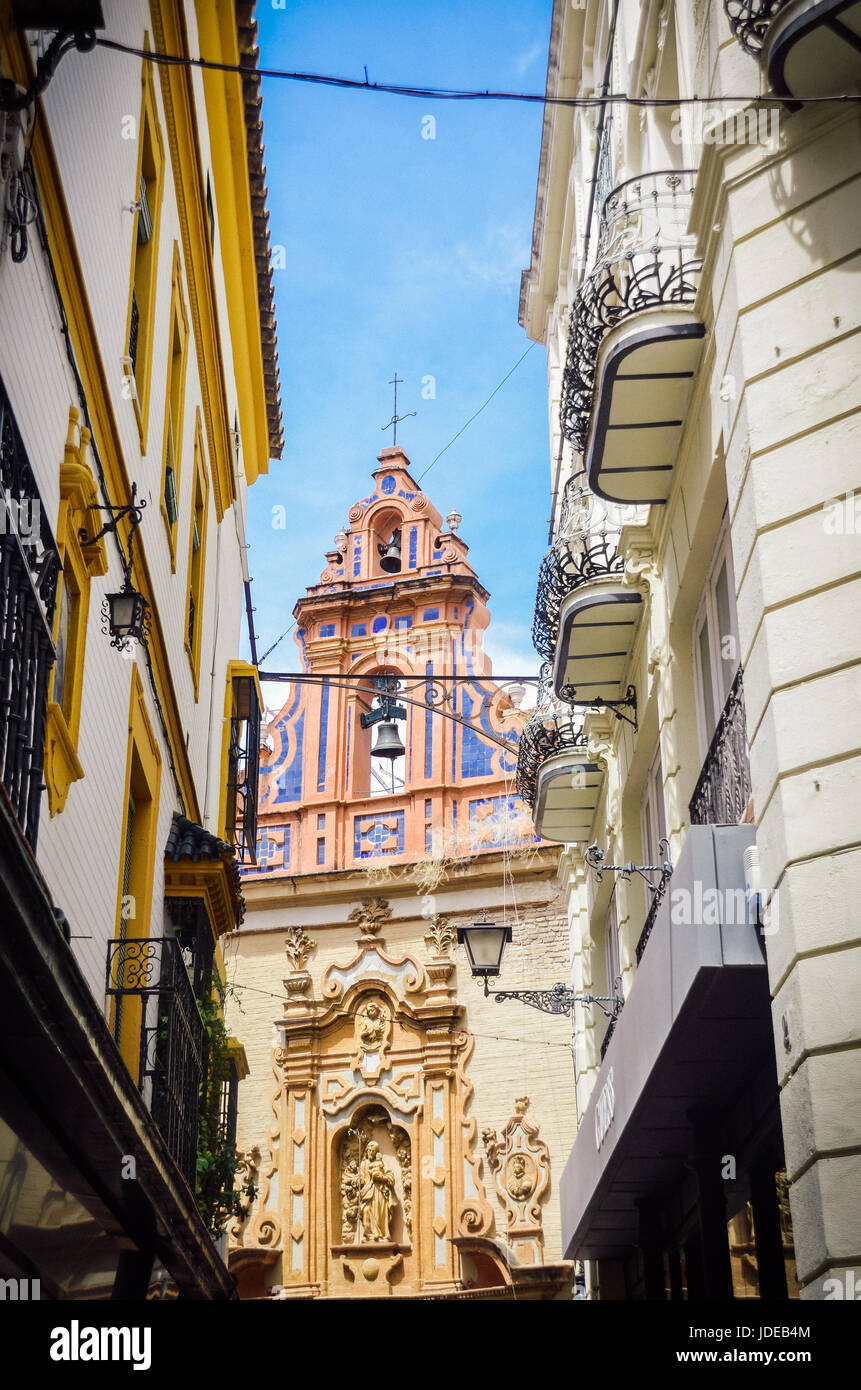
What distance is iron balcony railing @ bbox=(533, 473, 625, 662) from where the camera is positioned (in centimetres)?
1211

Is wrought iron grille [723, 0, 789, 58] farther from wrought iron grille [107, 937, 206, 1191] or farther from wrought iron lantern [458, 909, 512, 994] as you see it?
wrought iron lantern [458, 909, 512, 994]

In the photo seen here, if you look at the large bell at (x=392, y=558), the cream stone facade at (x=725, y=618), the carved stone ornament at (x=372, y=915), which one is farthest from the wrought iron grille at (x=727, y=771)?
the large bell at (x=392, y=558)

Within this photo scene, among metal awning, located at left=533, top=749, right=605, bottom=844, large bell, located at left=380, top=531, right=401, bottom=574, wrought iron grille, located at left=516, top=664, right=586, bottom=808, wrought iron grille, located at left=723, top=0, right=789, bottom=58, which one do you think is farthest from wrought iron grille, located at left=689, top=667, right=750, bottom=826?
large bell, located at left=380, top=531, right=401, bottom=574

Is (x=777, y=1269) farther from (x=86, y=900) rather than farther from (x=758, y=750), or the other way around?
(x=86, y=900)

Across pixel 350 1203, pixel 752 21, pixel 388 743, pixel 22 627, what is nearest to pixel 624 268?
pixel 752 21

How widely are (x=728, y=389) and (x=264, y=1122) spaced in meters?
18.0

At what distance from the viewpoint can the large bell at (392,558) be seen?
26969mm

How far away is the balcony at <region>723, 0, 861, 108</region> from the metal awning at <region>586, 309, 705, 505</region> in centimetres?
157

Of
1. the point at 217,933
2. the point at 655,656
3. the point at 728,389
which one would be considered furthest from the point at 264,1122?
the point at 728,389

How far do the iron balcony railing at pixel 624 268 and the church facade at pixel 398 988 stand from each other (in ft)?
38.7

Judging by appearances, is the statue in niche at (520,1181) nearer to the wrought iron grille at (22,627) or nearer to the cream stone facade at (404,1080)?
the cream stone facade at (404,1080)

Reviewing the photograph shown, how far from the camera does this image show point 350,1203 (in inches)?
891
